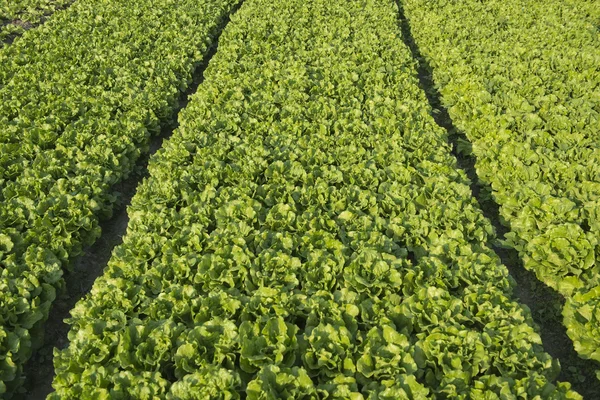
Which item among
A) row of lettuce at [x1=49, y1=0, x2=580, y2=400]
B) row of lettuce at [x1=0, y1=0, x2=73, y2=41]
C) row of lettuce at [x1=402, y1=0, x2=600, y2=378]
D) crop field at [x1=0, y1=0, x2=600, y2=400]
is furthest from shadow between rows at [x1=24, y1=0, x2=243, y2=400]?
row of lettuce at [x1=0, y1=0, x2=73, y2=41]

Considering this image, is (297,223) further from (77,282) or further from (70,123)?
(70,123)

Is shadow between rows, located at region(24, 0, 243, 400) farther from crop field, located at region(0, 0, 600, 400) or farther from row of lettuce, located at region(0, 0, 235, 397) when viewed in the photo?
row of lettuce, located at region(0, 0, 235, 397)

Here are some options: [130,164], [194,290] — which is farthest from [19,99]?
[194,290]

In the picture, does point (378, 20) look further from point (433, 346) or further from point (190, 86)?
point (433, 346)

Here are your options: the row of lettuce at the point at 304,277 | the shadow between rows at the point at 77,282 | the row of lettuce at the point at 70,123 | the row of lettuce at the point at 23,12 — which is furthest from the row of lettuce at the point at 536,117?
the row of lettuce at the point at 23,12

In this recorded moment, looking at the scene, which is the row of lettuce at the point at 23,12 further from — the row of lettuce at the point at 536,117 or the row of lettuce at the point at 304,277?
the row of lettuce at the point at 536,117

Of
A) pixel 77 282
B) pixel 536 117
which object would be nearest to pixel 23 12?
pixel 77 282
